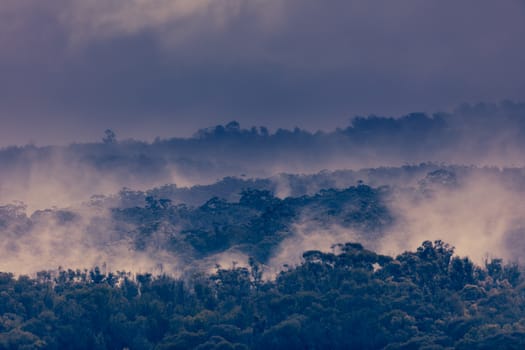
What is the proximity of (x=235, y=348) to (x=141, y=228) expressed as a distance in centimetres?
4503

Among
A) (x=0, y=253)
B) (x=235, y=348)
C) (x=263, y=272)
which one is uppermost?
(x=0, y=253)

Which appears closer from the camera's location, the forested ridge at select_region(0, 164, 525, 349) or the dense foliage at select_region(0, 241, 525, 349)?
the dense foliage at select_region(0, 241, 525, 349)

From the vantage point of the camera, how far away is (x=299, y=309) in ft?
269

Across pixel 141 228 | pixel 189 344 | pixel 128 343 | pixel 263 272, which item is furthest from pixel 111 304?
pixel 141 228

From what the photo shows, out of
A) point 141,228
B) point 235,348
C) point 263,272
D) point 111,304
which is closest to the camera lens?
point 235,348

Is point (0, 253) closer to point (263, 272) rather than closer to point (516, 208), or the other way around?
point (263, 272)

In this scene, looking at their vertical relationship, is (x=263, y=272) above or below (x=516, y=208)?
below

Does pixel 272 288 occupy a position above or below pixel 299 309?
above

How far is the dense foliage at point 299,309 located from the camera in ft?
254

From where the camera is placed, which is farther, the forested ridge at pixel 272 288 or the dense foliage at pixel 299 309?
the forested ridge at pixel 272 288

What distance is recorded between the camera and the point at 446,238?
112 metres

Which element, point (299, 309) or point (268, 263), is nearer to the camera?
point (299, 309)

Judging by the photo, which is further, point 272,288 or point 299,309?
point 272,288

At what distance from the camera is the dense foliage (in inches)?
3046
